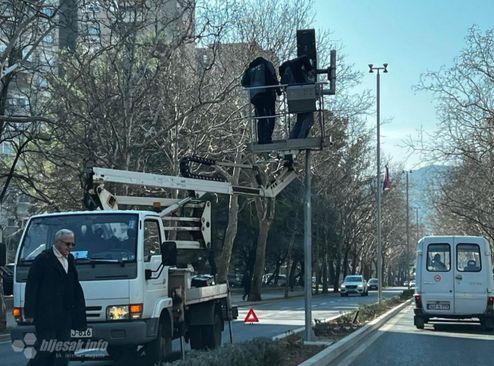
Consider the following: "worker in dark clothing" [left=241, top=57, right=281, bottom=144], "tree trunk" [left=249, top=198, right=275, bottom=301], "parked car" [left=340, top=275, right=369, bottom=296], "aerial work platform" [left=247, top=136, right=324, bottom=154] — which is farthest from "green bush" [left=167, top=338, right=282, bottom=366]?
"parked car" [left=340, top=275, right=369, bottom=296]

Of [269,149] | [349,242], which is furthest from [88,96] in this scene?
[349,242]

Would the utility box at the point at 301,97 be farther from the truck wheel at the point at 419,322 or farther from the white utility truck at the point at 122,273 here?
the truck wheel at the point at 419,322

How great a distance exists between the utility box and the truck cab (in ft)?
13.5

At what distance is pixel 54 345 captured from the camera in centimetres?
744

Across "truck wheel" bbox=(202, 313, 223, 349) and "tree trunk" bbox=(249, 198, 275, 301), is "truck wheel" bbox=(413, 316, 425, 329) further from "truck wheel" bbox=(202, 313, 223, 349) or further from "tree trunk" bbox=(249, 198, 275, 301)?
"tree trunk" bbox=(249, 198, 275, 301)

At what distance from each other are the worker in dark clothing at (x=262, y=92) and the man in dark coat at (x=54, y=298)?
23.6 feet

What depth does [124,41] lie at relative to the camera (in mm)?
20719

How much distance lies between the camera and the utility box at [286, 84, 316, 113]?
13273mm

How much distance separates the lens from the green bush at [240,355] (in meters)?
7.33

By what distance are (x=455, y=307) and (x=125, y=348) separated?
41.3ft

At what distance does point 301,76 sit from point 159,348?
640 cm

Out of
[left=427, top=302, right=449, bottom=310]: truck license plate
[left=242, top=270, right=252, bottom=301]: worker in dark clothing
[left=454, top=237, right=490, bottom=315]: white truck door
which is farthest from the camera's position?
[left=242, top=270, right=252, bottom=301]: worker in dark clothing

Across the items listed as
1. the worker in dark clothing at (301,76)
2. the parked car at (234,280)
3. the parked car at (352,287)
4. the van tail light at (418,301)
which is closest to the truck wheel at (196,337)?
the worker in dark clothing at (301,76)

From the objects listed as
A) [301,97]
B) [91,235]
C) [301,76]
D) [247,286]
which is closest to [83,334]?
[91,235]
